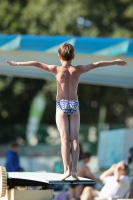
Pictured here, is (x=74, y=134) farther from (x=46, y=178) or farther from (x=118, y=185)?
(x=118, y=185)

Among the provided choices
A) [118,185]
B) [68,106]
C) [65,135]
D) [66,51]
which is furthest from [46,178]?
[118,185]

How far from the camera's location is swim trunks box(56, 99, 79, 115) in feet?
25.8

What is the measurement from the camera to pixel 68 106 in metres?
7.86

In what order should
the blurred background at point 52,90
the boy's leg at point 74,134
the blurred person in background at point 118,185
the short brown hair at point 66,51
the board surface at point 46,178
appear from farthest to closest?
the blurred background at point 52,90, the blurred person in background at point 118,185, the boy's leg at point 74,134, the short brown hair at point 66,51, the board surface at point 46,178

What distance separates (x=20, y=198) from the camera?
834 centimetres

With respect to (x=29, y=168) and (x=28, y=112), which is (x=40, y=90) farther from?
(x=29, y=168)

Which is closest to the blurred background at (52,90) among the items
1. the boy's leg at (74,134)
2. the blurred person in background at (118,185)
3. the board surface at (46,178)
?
the blurred person in background at (118,185)

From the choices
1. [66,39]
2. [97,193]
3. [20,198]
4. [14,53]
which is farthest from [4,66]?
[20,198]

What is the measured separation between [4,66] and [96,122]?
19.7 meters

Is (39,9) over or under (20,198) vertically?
over

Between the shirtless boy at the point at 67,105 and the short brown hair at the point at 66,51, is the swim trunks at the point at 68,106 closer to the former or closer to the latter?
the shirtless boy at the point at 67,105

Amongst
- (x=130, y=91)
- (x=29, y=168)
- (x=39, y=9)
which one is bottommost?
(x=29, y=168)

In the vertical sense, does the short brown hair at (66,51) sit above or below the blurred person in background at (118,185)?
above

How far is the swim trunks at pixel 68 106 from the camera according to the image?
7855mm
